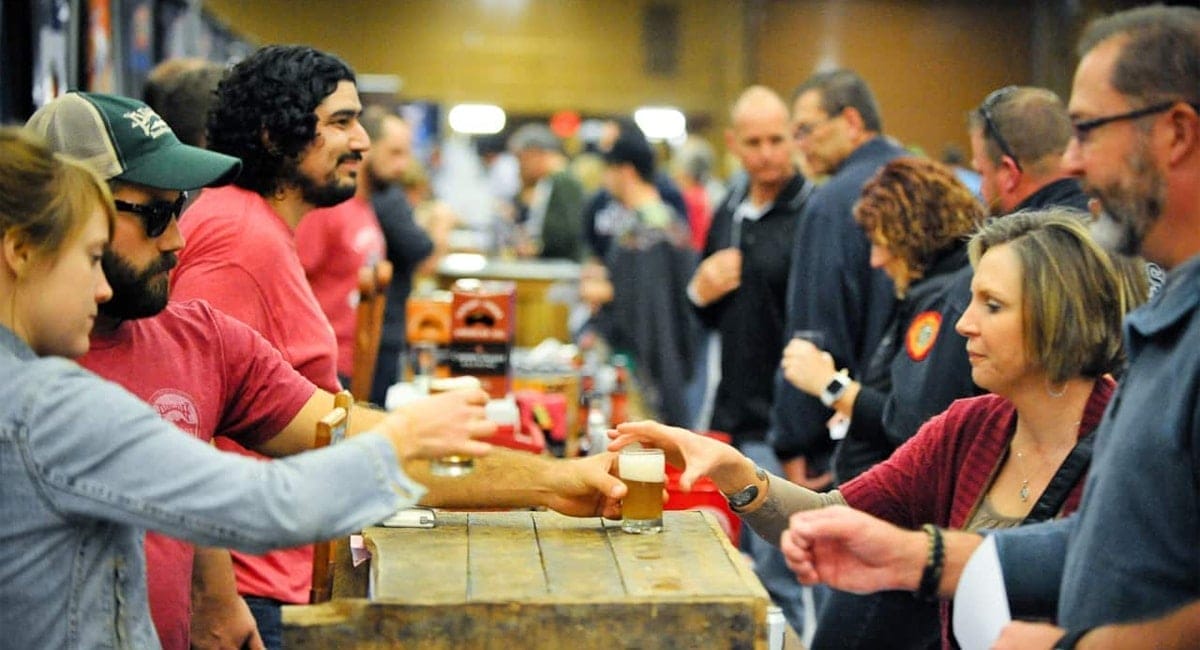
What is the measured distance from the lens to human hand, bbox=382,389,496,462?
6.22 ft

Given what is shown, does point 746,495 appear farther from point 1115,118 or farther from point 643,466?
point 1115,118

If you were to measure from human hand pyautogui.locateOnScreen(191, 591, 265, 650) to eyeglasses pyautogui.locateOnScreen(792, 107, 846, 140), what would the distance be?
326 centimetres

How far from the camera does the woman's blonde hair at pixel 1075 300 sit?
245 cm

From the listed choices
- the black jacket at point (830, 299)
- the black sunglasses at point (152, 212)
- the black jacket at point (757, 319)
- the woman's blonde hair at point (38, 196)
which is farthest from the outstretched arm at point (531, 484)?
the black jacket at point (757, 319)

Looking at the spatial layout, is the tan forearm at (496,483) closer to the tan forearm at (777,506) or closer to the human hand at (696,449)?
the human hand at (696,449)

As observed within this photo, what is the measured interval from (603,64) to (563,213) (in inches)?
378

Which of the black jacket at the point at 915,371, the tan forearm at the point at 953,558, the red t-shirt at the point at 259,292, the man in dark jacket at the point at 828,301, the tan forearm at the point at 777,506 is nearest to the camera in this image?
the tan forearm at the point at 953,558

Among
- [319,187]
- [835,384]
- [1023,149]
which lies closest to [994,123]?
[1023,149]

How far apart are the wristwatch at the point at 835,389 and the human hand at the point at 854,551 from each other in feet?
6.41

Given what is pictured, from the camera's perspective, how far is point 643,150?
7621 millimetres

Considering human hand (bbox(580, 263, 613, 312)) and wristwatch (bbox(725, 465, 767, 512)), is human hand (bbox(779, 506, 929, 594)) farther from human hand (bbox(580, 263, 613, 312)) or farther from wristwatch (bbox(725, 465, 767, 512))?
human hand (bbox(580, 263, 613, 312))

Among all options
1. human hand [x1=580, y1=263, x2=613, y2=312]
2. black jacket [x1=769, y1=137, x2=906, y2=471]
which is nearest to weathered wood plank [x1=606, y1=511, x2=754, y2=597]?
black jacket [x1=769, y1=137, x2=906, y2=471]

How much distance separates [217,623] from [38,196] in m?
1.00

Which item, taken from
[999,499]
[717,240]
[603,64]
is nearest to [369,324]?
[717,240]
